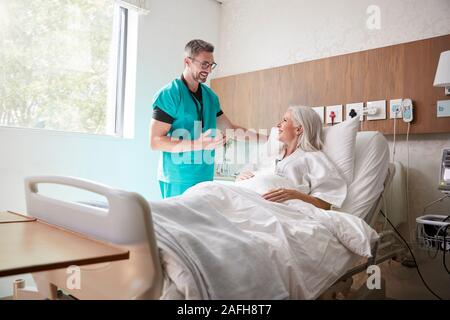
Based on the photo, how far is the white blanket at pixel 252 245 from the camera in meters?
0.84

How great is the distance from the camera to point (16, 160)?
7.10ft

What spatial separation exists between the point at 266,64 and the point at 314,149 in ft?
4.47

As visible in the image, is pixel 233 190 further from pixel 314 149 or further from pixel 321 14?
pixel 321 14

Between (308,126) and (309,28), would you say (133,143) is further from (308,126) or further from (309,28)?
(309,28)

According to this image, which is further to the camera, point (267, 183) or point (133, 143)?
point (133, 143)

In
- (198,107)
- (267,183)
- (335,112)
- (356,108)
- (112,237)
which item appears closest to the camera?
(112,237)

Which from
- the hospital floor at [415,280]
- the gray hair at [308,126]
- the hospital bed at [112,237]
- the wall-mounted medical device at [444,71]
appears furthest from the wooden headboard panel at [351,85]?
the hospital bed at [112,237]

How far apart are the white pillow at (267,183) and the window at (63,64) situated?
1570 mm

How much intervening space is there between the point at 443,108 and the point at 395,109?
259mm

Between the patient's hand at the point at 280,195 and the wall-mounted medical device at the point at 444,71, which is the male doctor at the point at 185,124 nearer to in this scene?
the patient's hand at the point at 280,195

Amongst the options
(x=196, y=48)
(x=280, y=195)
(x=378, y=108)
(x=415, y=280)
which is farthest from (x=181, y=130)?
(x=415, y=280)

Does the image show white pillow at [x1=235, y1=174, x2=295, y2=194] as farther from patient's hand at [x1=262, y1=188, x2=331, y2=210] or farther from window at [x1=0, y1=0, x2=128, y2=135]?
window at [x1=0, y1=0, x2=128, y2=135]

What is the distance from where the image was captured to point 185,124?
203 cm

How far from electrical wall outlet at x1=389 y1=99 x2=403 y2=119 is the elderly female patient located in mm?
528
